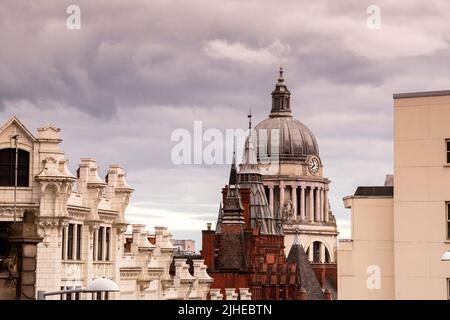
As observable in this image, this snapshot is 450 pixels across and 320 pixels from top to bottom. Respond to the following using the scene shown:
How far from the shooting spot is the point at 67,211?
63000 mm

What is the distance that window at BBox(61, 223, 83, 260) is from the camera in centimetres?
6438

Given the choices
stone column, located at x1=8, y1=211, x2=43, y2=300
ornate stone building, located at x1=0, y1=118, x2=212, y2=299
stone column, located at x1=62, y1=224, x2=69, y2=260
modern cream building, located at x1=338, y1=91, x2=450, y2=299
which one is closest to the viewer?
stone column, located at x1=8, y1=211, x2=43, y2=300

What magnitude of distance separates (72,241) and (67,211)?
3.18m

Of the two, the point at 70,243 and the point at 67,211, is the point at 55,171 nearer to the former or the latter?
the point at 67,211

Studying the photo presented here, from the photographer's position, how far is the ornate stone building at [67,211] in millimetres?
62000

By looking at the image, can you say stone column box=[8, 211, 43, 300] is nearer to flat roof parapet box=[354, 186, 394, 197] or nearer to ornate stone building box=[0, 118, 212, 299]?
flat roof parapet box=[354, 186, 394, 197]

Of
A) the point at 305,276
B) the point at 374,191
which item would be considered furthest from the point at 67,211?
the point at 305,276

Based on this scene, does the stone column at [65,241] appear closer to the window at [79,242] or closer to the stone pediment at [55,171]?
the window at [79,242]

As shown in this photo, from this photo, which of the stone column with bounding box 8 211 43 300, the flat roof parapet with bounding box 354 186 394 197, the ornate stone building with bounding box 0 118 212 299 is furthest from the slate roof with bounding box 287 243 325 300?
the stone column with bounding box 8 211 43 300

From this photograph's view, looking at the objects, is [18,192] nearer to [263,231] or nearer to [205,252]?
[205,252]

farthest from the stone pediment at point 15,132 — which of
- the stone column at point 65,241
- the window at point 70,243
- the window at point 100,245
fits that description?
the window at point 100,245

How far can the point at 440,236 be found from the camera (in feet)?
148

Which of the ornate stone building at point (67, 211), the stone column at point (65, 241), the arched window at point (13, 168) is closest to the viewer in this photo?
the ornate stone building at point (67, 211)
